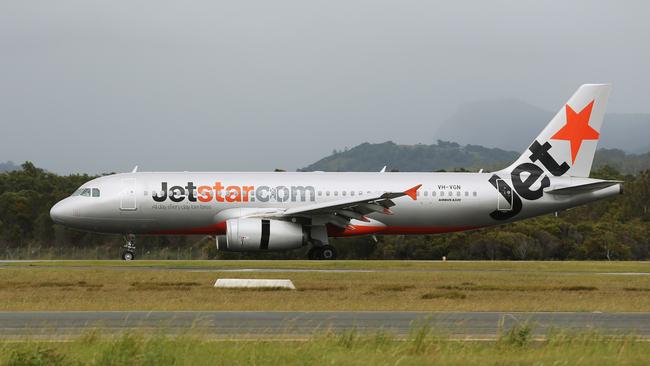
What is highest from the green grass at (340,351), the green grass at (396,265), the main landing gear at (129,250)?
the main landing gear at (129,250)

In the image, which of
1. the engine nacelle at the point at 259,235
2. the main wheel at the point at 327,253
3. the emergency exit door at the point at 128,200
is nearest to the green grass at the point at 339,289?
the engine nacelle at the point at 259,235

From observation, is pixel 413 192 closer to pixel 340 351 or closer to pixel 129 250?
pixel 129 250

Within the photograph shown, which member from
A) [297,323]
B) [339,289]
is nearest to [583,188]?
[339,289]

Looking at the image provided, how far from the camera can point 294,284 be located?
27547 millimetres

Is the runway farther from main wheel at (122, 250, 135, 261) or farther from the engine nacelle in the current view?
main wheel at (122, 250, 135, 261)

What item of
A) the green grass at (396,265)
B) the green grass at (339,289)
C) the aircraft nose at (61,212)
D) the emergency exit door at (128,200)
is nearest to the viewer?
the green grass at (339,289)

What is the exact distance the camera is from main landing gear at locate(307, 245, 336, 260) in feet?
133

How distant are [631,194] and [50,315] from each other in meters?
68.2

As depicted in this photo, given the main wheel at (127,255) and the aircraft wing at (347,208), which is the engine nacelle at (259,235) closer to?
the aircraft wing at (347,208)

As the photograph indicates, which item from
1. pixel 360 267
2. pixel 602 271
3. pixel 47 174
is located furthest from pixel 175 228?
pixel 47 174

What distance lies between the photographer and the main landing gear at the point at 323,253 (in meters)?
40.4

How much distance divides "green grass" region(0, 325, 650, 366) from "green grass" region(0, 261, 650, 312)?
6465 mm

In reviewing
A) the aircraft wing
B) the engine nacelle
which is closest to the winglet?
the aircraft wing

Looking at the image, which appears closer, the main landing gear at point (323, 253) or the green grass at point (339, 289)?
the green grass at point (339, 289)
